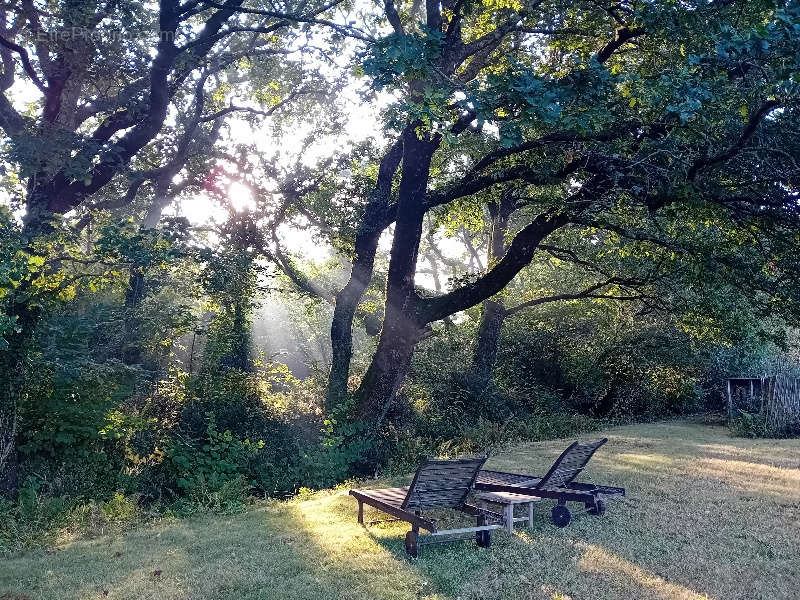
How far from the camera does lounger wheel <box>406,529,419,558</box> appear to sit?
643cm

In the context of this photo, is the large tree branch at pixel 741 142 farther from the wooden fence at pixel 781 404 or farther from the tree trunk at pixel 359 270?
the wooden fence at pixel 781 404

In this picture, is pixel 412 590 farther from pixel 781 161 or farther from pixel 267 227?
pixel 267 227

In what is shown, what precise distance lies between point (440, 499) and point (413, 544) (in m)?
0.72

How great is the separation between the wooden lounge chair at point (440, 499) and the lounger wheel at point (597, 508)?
63.9 inches

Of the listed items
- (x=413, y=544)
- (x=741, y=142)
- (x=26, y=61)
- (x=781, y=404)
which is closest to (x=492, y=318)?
(x=781, y=404)

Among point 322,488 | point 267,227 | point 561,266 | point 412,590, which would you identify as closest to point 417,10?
point 267,227

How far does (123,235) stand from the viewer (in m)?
10.7

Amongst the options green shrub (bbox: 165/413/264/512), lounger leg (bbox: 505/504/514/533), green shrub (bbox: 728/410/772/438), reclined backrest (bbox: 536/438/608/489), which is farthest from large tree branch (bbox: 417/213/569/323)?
green shrub (bbox: 728/410/772/438)

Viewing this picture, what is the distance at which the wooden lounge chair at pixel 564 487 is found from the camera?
778cm

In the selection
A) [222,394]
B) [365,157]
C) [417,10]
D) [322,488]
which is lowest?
[322,488]

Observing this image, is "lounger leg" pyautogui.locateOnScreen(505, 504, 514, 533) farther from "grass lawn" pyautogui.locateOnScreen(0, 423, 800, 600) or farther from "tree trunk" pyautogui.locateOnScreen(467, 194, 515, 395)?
"tree trunk" pyautogui.locateOnScreen(467, 194, 515, 395)

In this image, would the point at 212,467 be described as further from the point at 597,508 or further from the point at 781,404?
the point at 781,404

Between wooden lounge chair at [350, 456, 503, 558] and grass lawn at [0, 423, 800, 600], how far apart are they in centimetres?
18

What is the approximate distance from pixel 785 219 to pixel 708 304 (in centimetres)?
537
